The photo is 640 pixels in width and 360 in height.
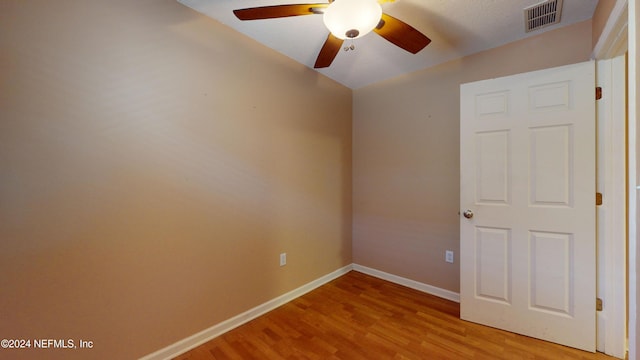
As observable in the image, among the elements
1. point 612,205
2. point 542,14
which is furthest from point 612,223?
point 542,14

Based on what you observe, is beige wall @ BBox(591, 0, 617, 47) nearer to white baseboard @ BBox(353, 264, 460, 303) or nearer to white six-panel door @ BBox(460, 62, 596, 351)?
white six-panel door @ BBox(460, 62, 596, 351)

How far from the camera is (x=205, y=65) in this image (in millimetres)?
1793

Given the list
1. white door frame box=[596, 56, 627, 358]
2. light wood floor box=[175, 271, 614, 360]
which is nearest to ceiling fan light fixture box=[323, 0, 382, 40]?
white door frame box=[596, 56, 627, 358]

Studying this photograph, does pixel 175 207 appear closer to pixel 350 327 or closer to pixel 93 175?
pixel 93 175

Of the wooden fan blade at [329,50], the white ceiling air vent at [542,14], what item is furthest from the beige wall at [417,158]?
the wooden fan blade at [329,50]

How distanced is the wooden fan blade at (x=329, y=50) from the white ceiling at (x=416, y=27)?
0.30m

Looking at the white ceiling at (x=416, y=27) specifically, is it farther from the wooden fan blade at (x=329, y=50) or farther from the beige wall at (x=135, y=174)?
the wooden fan blade at (x=329, y=50)

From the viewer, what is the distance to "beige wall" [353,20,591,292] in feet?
6.94

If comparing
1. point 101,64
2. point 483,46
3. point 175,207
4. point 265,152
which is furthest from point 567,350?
point 101,64

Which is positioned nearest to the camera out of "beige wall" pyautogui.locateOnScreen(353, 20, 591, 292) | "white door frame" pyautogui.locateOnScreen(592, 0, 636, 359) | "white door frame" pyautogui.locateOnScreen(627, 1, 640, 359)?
"white door frame" pyautogui.locateOnScreen(627, 1, 640, 359)

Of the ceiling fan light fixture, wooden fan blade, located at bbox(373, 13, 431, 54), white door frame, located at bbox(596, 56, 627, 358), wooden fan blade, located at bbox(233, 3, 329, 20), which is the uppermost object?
wooden fan blade, located at bbox(233, 3, 329, 20)

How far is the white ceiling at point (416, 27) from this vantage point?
5.42ft

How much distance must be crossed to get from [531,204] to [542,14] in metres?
1.37

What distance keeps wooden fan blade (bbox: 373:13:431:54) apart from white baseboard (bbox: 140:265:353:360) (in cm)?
230
